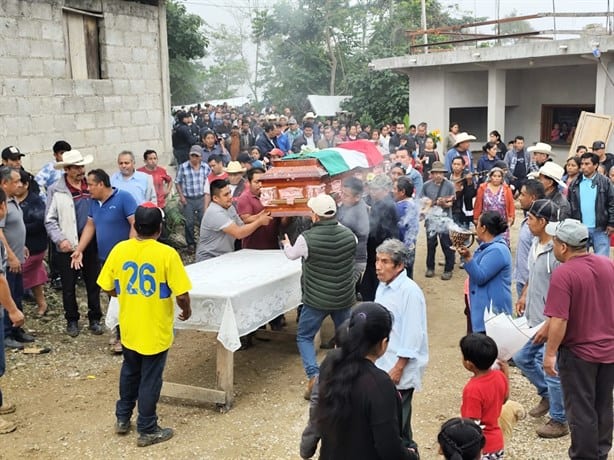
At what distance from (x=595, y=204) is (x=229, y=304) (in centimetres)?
486

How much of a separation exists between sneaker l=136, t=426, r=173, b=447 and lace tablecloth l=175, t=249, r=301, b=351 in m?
0.77

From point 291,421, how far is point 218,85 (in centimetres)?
5561

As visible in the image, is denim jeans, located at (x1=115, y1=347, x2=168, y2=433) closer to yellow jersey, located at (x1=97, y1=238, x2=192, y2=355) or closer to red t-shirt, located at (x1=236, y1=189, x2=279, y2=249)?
yellow jersey, located at (x1=97, y1=238, x2=192, y2=355)

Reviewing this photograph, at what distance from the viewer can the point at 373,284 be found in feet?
23.6

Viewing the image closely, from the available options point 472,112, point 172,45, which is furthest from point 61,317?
point 472,112

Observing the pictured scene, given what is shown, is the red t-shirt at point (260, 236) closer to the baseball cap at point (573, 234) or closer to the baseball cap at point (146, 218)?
the baseball cap at point (146, 218)

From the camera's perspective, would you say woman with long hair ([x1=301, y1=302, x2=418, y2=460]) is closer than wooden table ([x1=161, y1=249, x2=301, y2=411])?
Yes

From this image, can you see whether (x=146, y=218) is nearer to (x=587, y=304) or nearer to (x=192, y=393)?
(x=192, y=393)

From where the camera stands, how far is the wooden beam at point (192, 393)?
17.3ft

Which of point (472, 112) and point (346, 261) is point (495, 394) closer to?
point (346, 261)

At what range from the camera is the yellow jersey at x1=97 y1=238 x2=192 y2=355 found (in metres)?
4.48

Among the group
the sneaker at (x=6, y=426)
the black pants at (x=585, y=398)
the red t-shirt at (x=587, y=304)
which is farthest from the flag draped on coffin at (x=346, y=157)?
the sneaker at (x=6, y=426)

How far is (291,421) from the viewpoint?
200 inches

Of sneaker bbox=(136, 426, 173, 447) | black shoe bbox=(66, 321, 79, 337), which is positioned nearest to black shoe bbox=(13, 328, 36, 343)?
black shoe bbox=(66, 321, 79, 337)
